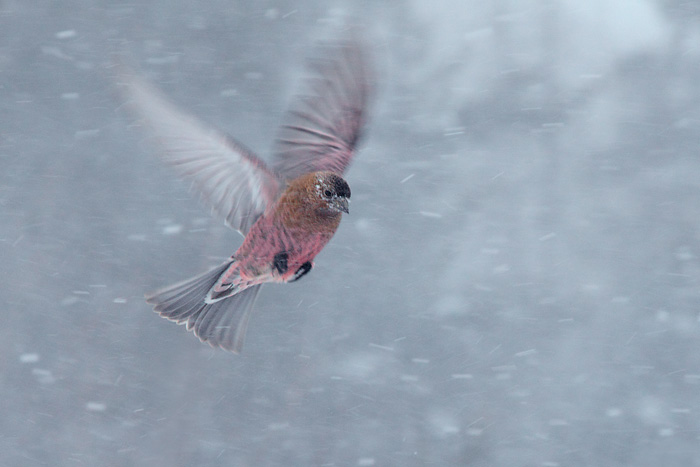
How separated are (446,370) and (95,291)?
1295 millimetres

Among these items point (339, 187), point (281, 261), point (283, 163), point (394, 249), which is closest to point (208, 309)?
point (281, 261)

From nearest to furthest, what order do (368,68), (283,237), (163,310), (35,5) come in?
(368,68), (283,237), (163,310), (35,5)

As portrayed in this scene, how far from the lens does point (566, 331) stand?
2363 millimetres

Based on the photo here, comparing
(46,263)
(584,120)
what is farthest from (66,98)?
(584,120)

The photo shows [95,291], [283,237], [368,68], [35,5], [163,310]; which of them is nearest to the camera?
[368,68]

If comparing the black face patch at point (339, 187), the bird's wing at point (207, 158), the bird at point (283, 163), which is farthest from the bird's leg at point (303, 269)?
the black face patch at point (339, 187)

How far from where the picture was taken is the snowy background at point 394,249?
226 centimetres

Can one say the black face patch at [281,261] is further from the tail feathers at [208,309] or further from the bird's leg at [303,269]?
the tail feathers at [208,309]

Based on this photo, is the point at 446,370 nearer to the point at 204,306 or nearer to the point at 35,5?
the point at 204,306

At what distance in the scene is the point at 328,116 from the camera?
3.84 feet

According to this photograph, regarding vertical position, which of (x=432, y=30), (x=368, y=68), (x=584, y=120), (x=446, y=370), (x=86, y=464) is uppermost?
(x=368, y=68)

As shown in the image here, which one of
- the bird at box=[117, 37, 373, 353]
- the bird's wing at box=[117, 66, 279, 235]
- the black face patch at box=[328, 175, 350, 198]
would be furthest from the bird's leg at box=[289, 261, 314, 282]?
the black face patch at box=[328, 175, 350, 198]

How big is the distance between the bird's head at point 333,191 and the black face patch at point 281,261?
0.19 metres

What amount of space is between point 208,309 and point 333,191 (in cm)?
53
